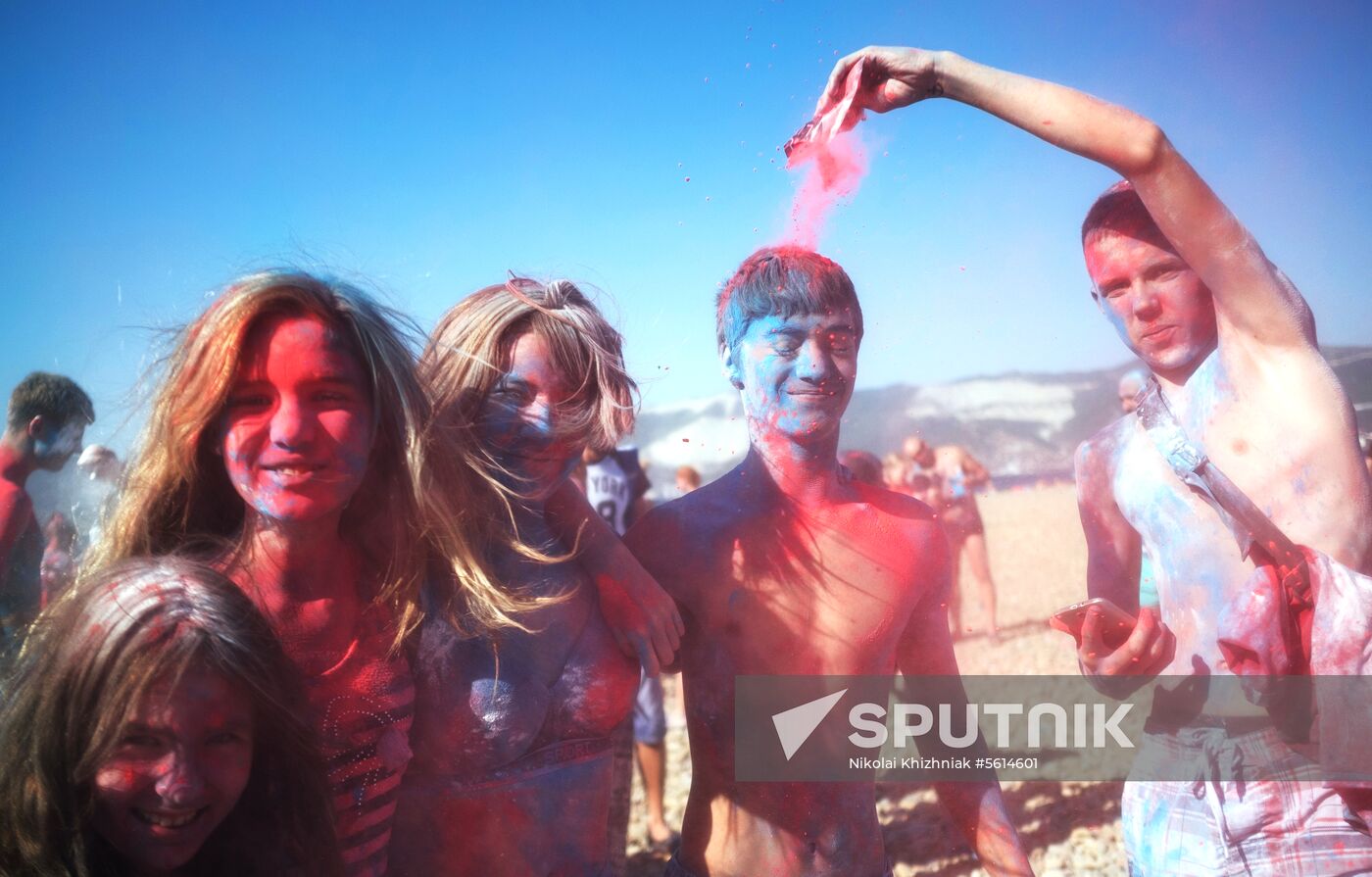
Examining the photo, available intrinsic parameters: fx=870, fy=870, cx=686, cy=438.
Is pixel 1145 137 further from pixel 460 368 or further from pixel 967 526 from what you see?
pixel 460 368

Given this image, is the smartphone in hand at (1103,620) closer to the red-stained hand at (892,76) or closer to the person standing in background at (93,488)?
the red-stained hand at (892,76)

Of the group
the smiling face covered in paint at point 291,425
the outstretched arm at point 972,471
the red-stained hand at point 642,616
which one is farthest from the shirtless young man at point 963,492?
the smiling face covered in paint at point 291,425

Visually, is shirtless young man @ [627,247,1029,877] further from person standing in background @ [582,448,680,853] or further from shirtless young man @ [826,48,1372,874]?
person standing in background @ [582,448,680,853]

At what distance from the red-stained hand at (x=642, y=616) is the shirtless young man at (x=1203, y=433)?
108 cm

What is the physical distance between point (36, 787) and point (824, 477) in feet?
5.85

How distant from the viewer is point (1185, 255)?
82.6 inches

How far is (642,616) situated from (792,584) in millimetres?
440

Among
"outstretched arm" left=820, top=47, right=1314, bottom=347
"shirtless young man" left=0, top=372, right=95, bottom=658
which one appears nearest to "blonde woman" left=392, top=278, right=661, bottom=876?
"outstretched arm" left=820, top=47, right=1314, bottom=347

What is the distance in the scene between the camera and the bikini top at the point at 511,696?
1894mm

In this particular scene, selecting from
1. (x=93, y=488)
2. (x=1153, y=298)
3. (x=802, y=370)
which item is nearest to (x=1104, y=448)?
(x=1153, y=298)

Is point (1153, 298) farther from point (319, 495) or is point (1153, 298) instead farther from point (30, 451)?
point (30, 451)

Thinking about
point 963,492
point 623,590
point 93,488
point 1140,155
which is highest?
point 1140,155

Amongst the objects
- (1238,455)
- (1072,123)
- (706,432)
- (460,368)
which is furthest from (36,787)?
(1238,455)

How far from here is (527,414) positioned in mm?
2041
